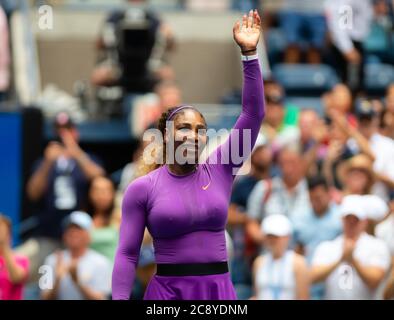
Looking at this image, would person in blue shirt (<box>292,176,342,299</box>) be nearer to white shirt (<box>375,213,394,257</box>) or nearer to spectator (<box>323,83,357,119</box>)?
white shirt (<box>375,213,394,257</box>)

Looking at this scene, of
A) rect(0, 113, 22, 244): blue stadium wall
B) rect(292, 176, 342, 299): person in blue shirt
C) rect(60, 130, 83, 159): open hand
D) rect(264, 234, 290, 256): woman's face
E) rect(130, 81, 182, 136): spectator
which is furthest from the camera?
rect(0, 113, 22, 244): blue stadium wall

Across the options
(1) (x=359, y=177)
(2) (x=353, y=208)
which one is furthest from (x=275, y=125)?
(2) (x=353, y=208)

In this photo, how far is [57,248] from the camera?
8836 mm

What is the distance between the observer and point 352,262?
732cm

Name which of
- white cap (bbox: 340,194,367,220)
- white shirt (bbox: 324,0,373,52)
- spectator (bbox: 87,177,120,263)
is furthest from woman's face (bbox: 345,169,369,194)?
white shirt (bbox: 324,0,373,52)

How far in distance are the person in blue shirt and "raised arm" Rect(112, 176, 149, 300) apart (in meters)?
3.24

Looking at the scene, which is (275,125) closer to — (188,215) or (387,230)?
(387,230)

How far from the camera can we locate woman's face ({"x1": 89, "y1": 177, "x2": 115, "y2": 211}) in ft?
27.9

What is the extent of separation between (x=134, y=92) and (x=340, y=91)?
2.33 m

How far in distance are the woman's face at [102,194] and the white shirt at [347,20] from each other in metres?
3.29

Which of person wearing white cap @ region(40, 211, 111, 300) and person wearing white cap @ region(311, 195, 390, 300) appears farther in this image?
person wearing white cap @ region(40, 211, 111, 300)

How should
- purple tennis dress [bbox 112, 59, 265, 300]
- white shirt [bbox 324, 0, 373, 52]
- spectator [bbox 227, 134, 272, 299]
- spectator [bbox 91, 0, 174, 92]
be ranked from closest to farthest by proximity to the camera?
purple tennis dress [bbox 112, 59, 265, 300] → spectator [bbox 227, 134, 272, 299] → white shirt [bbox 324, 0, 373, 52] → spectator [bbox 91, 0, 174, 92]
